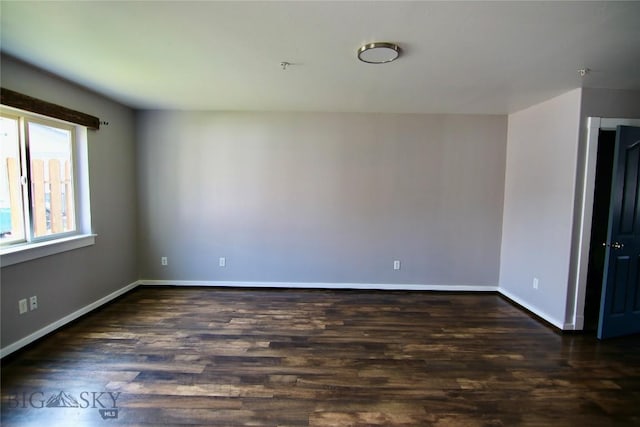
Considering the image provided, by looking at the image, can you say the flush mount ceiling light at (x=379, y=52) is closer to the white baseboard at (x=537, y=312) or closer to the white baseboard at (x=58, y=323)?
the white baseboard at (x=537, y=312)

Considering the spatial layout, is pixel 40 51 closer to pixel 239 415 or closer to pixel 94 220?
pixel 94 220

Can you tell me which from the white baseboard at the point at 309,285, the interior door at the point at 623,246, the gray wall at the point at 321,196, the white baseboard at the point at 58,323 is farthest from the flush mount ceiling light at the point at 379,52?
the white baseboard at the point at 58,323

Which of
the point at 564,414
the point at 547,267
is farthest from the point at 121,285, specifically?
the point at 547,267

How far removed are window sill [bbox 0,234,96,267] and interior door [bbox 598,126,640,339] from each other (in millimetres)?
5208

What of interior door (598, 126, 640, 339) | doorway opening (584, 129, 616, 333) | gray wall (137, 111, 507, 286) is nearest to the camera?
interior door (598, 126, 640, 339)

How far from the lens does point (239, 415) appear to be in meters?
1.81

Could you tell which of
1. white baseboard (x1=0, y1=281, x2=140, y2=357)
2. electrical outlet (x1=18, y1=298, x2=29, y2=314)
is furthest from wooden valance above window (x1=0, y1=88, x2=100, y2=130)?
white baseboard (x1=0, y1=281, x2=140, y2=357)

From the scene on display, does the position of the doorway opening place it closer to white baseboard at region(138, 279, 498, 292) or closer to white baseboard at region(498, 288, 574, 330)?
white baseboard at region(498, 288, 574, 330)

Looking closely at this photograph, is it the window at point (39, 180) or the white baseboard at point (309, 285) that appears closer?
the window at point (39, 180)

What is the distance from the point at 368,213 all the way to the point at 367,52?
2.28 m

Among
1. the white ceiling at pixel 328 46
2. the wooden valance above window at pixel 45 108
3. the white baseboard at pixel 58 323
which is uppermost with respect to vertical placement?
the white ceiling at pixel 328 46

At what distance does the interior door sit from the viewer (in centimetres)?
266

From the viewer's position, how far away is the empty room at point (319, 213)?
1.83m

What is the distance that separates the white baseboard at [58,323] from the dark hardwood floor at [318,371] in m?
0.07
